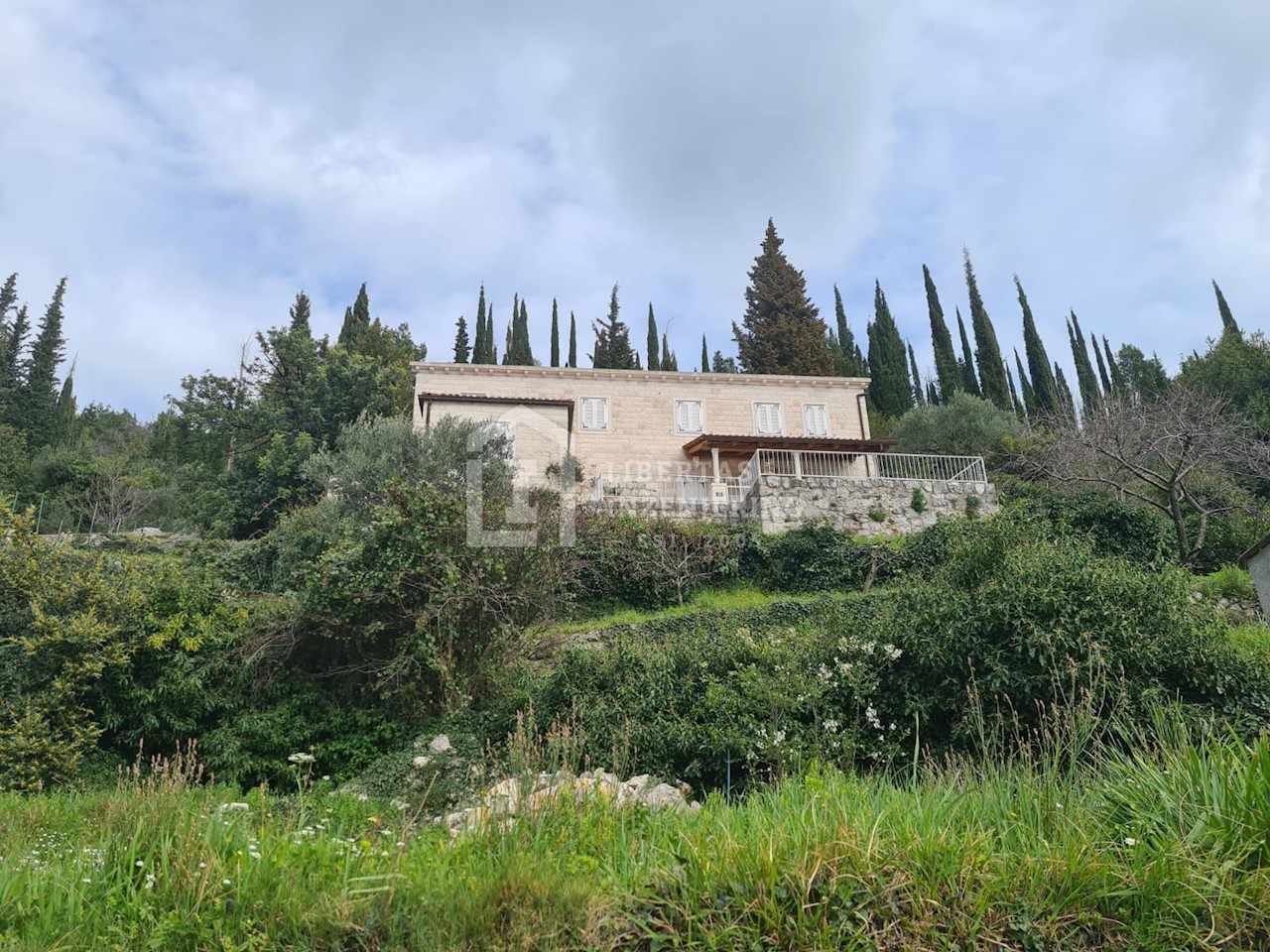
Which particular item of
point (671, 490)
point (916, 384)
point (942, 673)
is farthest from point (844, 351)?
point (942, 673)

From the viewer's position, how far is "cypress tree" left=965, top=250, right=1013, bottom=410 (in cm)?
3970

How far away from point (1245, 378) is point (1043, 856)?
32888 millimetres

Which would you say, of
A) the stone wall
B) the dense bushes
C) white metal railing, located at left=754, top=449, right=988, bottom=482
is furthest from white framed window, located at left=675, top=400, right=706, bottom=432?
the dense bushes

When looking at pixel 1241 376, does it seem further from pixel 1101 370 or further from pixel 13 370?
pixel 13 370

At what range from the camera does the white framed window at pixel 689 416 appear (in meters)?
28.3

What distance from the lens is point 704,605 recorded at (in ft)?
56.6

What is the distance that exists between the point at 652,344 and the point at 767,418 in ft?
75.4

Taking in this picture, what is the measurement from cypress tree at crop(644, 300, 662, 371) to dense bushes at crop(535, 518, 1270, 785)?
129ft

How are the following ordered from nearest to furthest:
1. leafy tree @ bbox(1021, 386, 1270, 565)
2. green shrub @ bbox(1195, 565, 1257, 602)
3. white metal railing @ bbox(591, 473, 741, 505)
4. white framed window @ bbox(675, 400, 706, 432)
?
green shrub @ bbox(1195, 565, 1257, 602), leafy tree @ bbox(1021, 386, 1270, 565), white metal railing @ bbox(591, 473, 741, 505), white framed window @ bbox(675, 400, 706, 432)

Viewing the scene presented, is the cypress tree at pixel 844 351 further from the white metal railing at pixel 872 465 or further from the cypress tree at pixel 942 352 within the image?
the white metal railing at pixel 872 465

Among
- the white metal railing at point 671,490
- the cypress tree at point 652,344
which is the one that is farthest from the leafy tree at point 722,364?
the white metal railing at point 671,490

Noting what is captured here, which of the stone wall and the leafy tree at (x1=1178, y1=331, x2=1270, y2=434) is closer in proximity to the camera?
the stone wall

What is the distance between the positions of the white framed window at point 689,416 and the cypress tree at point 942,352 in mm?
17646

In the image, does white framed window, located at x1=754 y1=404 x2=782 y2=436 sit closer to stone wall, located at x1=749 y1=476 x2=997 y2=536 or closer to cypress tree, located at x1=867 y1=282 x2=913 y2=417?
stone wall, located at x1=749 y1=476 x2=997 y2=536
